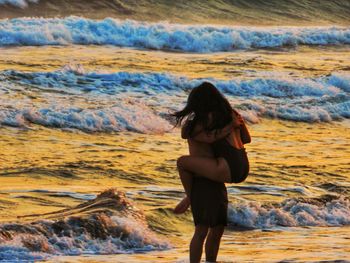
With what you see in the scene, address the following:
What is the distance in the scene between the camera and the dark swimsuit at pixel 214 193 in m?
7.80

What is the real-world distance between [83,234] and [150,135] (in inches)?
324

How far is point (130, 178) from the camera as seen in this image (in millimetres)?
13859

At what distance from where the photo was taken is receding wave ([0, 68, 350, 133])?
1866 cm

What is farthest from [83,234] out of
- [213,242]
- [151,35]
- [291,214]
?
[151,35]

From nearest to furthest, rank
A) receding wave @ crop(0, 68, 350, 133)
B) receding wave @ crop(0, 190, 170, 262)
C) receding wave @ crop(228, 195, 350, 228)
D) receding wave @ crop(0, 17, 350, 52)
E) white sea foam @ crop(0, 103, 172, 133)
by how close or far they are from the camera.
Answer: receding wave @ crop(0, 190, 170, 262), receding wave @ crop(228, 195, 350, 228), white sea foam @ crop(0, 103, 172, 133), receding wave @ crop(0, 68, 350, 133), receding wave @ crop(0, 17, 350, 52)

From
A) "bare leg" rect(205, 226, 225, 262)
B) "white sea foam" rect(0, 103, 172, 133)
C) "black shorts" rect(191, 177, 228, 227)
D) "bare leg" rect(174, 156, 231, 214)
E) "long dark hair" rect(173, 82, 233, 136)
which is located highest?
"long dark hair" rect(173, 82, 233, 136)

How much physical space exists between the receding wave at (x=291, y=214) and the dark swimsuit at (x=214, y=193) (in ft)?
11.9

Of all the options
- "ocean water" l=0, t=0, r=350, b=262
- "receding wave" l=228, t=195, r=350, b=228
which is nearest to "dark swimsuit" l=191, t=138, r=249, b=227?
"ocean water" l=0, t=0, r=350, b=262

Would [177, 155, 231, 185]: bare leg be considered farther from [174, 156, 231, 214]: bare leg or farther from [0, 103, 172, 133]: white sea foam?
[0, 103, 172, 133]: white sea foam

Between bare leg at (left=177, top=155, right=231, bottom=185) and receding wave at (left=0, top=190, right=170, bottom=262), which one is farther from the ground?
bare leg at (left=177, top=155, right=231, bottom=185)

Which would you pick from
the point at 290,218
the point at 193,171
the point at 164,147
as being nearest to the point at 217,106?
the point at 193,171

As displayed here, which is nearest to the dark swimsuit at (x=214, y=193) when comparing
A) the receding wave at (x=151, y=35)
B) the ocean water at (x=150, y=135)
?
the ocean water at (x=150, y=135)

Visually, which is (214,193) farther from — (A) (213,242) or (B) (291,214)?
(B) (291,214)

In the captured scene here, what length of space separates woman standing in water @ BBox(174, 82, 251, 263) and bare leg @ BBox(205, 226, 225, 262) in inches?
3.6
